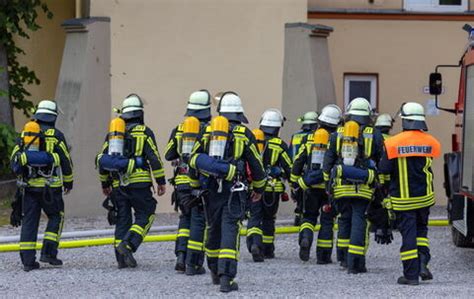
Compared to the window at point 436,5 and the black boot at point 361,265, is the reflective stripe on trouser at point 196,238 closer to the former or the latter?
the black boot at point 361,265

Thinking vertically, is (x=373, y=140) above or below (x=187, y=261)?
above

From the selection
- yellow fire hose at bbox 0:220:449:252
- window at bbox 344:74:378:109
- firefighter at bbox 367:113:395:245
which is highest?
window at bbox 344:74:378:109

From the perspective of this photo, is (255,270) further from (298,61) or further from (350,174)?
(298,61)

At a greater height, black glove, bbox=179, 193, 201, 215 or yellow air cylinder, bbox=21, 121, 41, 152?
yellow air cylinder, bbox=21, 121, 41, 152

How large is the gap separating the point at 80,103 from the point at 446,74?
693 centimetres

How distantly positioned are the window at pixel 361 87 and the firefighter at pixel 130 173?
31.6 feet

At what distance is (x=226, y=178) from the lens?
12203 millimetres

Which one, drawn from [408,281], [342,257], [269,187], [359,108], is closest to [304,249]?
[342,257]

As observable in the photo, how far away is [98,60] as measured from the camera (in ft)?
68.1

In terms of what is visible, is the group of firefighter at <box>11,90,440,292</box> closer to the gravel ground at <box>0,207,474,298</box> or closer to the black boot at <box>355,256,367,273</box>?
the black boot at <box>355,256,367,273</box>

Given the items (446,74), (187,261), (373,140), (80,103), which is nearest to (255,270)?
(187,261)

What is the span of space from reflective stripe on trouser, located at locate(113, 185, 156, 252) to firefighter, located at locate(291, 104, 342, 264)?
1894mm

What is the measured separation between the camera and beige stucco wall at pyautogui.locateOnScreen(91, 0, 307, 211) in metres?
20.8

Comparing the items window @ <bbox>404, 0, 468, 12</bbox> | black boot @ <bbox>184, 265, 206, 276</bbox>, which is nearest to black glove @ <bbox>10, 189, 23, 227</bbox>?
black boot @ <bbox>184, 265, 206, 276</bbox>
